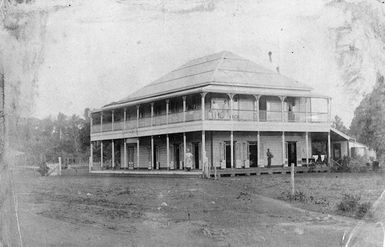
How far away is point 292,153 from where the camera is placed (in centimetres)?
2027

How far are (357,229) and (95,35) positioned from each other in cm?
443

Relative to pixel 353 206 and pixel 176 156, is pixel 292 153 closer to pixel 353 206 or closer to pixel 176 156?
pixel 176 156

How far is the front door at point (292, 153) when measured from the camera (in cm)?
2000

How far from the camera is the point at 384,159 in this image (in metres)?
6.09

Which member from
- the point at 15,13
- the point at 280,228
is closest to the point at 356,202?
the point at 280,228

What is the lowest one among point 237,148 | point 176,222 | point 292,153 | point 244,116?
point 176,222

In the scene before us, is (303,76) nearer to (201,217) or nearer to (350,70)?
(350,70)

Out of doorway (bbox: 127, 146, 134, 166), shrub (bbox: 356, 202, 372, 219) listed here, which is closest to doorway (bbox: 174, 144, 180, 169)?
doorway (bbox: 127, 146, 134, 166)

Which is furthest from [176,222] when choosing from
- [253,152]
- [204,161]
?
[253,152]

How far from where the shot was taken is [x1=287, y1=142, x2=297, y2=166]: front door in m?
20.0

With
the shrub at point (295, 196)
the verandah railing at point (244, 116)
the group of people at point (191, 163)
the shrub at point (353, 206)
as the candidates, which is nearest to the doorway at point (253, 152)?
the verandah railing at point (244, 116)

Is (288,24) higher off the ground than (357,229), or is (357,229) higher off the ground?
(288,24)

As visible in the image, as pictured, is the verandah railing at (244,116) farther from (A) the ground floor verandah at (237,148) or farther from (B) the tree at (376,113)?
(B) the tree at (376,113)

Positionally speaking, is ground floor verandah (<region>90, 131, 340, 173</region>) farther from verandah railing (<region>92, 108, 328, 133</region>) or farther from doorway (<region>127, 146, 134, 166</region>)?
doorway (<region>127, 146, 134, 166</region>)
